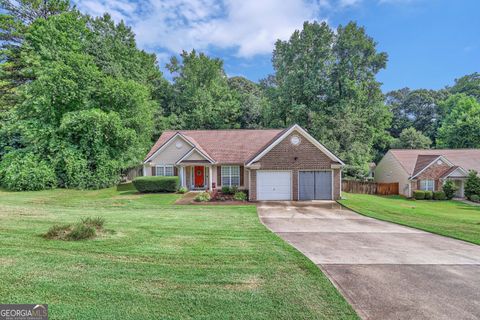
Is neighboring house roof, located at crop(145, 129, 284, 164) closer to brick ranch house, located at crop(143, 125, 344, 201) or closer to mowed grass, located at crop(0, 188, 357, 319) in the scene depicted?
brick ranch house, located at crop(143, 125, 344, 201)

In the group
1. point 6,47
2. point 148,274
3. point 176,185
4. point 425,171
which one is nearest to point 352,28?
point 425,171

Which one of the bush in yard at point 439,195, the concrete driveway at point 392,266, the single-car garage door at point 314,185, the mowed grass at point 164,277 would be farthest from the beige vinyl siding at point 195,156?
the bush in yard at point 439,195

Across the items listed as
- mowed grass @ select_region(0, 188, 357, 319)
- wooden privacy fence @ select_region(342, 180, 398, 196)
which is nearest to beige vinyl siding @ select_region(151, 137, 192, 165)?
mowed grass @ select_region(0, 188, 357, 319)

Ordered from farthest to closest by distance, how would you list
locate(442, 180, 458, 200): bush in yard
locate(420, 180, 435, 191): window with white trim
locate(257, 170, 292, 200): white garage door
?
1. locate(420, 180, 435, 191): window with white trim
2. locate(442, 180, 458, 200): bush in yard
3. locate(257, 170, 292, 200): white garage door

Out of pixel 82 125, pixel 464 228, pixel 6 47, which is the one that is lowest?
pixel 464 228

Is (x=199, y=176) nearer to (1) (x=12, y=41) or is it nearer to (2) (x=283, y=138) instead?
(2) (x=283, y=138)

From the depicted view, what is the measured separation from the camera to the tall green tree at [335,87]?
31.2 metres

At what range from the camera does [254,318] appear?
374 cm

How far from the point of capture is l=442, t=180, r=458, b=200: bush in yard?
2436 cm

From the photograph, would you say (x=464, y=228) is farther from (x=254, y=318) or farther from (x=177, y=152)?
(x=177, y=152)

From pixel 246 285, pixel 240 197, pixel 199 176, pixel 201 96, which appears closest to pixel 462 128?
pixel 201 96

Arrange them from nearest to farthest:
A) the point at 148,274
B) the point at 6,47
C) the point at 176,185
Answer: the point at 148,274 < the point at 176,185 < the point at 6,47

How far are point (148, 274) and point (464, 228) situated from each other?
12241 mm

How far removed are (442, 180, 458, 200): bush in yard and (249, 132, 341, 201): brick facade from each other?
1477 cm
